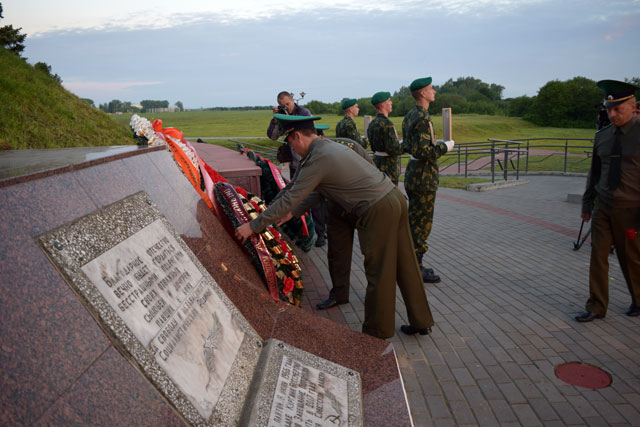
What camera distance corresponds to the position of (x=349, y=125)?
661cm

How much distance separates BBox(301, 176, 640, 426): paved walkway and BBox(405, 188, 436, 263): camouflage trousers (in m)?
0.52

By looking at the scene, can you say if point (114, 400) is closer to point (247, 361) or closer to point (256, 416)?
point (256, 416)

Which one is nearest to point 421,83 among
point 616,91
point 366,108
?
point 616,91

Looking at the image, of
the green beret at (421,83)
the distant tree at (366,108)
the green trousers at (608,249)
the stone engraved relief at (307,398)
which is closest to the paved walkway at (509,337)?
the green trousers at (608,249)

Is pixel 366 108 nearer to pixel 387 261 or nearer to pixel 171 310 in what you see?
pixel 387 261

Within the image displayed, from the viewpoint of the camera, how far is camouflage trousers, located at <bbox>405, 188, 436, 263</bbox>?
4.69 m

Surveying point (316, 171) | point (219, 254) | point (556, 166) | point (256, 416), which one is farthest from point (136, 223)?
point (556, 166)

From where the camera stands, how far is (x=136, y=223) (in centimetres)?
202

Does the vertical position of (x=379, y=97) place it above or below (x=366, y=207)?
above

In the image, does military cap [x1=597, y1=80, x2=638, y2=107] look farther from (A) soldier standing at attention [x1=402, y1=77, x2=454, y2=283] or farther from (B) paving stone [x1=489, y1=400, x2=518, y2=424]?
(B) paving stone [x1=489, y1=400, x2=518, y2=424]

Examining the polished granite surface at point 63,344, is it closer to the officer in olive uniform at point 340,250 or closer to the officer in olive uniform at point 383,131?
the officer in olive uniform at point 340,250

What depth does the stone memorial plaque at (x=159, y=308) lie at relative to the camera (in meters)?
1.54

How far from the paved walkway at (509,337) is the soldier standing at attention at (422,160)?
66 centimetres

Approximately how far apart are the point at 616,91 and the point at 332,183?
2376mm
